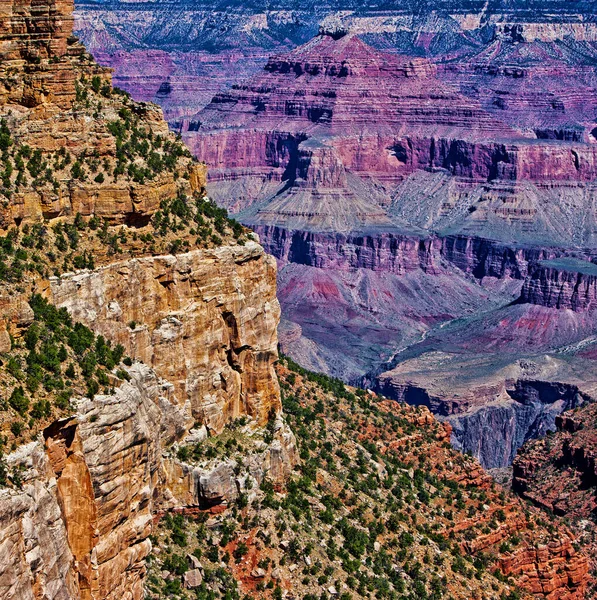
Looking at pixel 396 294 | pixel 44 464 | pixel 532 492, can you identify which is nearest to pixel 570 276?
pixel 396 294

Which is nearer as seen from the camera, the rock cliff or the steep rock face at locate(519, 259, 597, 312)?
the rock cliff

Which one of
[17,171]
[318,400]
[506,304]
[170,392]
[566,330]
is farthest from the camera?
[506,304]

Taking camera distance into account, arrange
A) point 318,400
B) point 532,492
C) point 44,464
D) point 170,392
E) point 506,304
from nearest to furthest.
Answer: point 44,464, point 170,392, point 318,400, point 532,492, point 506,304

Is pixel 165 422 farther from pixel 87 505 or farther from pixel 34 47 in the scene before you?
pixel 34 47

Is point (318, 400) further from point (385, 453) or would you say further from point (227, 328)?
point (227, 328)

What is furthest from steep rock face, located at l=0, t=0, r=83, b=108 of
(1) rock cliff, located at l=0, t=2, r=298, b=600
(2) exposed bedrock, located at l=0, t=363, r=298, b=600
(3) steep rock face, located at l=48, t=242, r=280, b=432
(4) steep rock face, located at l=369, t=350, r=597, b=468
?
(4) steep rock face, located at l=369, t=350, r=597, b=468

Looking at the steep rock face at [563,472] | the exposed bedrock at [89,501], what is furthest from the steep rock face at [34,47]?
the steep rock face at [563,472]

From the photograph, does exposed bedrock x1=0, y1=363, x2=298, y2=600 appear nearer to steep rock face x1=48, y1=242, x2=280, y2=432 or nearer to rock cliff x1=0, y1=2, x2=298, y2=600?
rock cliff x1=0, y1=2, x2=298, y2=600

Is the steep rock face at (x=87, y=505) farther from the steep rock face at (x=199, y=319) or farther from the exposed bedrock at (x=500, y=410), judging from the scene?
the exposed bedrock at (x=500, y=410)

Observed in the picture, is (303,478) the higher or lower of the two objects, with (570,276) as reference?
higher
